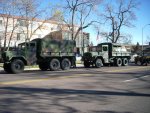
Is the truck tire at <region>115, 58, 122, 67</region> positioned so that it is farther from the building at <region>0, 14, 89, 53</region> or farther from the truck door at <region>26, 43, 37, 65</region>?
the building at <region>0, 14, 89, 53</region>

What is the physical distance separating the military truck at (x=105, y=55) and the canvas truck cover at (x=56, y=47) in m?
3.69

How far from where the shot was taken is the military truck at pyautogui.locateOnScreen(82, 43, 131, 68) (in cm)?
3189

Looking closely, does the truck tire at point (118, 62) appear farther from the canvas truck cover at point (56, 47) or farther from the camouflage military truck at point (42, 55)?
the canvas truck cover at point (56, 47)

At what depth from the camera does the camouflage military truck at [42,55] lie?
2355 centimetres

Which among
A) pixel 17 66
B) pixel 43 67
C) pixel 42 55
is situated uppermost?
pixel 42 55

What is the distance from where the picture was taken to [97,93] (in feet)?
39.1

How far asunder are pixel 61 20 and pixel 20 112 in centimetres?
4705

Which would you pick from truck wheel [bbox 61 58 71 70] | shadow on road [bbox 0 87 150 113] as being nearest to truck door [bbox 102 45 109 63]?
truck wheel [bbox 61 58 71 70]

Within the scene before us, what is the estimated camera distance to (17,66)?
77.2ft

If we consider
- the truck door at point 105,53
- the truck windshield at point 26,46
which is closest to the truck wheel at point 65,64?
the truck windshield at point 26,46

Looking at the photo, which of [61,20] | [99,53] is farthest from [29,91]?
[61,20]

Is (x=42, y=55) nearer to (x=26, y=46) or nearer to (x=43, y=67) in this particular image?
(x=26, y=46)

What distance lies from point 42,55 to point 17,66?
316 cm

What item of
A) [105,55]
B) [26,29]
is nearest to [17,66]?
[105,55]
